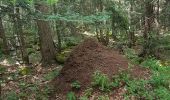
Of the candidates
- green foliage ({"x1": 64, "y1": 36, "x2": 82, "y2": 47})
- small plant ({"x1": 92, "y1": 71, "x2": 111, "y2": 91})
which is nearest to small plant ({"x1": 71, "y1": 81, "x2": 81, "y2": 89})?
small plant ({"x1": 92, "y1": 71, "x2": 111, "y2": 91})

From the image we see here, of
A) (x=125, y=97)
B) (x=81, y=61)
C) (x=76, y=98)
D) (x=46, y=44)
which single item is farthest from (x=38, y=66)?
(x=125, y=97)

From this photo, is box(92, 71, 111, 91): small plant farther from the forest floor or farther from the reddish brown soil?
the reddish brown soil

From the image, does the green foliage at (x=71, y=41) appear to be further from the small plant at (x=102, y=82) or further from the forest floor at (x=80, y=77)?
the small plant at (x=102, y=82)

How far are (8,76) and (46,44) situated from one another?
2.62 meters

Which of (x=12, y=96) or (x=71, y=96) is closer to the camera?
(x=71, y=96)

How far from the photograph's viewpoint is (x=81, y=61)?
38.9 feet

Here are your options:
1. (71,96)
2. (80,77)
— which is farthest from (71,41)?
(71,96)

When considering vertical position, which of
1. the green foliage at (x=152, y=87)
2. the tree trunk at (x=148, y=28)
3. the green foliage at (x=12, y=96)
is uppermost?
the tree trunk at (x=148, y=28)

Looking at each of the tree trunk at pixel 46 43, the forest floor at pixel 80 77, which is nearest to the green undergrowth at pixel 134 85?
the forest floor at pixel 80 77

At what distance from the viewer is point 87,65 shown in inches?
457

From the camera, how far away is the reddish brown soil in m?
11.1

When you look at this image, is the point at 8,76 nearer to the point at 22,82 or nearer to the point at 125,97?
A: the point at 22,82

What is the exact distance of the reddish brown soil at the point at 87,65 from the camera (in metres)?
11.1

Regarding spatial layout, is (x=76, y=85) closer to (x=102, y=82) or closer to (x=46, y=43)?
(x=102, y=82)
